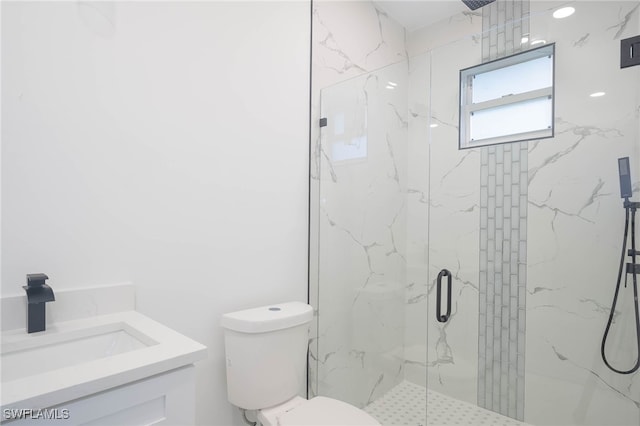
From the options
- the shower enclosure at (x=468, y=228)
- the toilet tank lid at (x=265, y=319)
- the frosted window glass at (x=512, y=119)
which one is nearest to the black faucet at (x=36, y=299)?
the toilet tank lid at (x=265, y=319)

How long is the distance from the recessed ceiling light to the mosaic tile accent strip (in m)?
0.16

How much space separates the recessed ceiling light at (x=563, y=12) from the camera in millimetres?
1680

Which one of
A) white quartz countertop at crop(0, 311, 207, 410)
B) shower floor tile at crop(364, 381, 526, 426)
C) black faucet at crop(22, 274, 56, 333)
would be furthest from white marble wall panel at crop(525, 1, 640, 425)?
black faucet at crop(22, 274, 56, 333)

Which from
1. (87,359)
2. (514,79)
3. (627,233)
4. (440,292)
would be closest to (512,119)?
(514,79)

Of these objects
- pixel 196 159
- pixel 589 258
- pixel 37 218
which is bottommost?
pixel 589 258

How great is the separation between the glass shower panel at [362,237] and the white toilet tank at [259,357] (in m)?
0.56

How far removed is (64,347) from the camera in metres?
1.02

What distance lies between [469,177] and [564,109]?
567 mm

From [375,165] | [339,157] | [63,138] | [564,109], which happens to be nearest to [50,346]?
[63,138]

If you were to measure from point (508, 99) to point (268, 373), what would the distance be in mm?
1979

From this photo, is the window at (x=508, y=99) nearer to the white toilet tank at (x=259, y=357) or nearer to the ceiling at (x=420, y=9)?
the ceiling at (x=420, y=9)

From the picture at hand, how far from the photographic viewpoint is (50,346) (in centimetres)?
100

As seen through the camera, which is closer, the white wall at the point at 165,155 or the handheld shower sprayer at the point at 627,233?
the white wall at the point at 165,155

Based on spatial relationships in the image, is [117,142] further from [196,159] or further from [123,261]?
[123,261]
